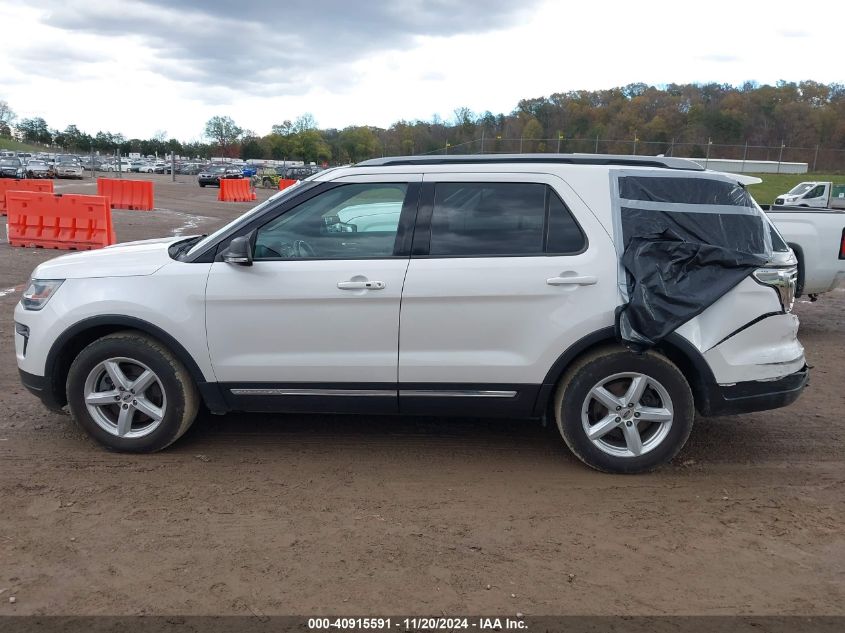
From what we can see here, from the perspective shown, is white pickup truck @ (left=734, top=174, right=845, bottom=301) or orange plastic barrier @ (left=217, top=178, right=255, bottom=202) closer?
white pickup truck @ (left=734, top=174, right=845, bottom=301)

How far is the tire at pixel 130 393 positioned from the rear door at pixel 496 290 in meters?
1.45

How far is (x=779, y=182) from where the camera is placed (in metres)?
44.8

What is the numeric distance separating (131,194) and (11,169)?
22.9m

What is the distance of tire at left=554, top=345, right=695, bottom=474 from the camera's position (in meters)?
4.21

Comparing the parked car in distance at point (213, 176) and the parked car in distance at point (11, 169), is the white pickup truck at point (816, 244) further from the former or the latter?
the parked car in distance at point (213, 176)

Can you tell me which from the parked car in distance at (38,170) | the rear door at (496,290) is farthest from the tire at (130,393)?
the parked car in distance at (38,170)

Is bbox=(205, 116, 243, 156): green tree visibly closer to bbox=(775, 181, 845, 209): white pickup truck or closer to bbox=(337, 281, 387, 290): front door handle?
bbox=(775, 181, 845, 209): white pickup truck

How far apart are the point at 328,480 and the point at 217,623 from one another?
1.41m

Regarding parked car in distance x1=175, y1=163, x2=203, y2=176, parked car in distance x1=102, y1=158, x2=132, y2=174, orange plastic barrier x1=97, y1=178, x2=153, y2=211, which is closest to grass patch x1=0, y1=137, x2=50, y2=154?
parked car in distance x1=102, y1=158, x2=132, y2=174

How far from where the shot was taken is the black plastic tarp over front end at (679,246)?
4113 mm

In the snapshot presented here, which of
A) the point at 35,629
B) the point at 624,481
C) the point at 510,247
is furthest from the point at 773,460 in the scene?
the point at 35,629

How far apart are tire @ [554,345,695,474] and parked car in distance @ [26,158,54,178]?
49015 mm

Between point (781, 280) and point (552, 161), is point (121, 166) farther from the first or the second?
point (781, 280)

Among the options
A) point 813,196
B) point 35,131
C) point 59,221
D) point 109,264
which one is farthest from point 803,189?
point 35,131
